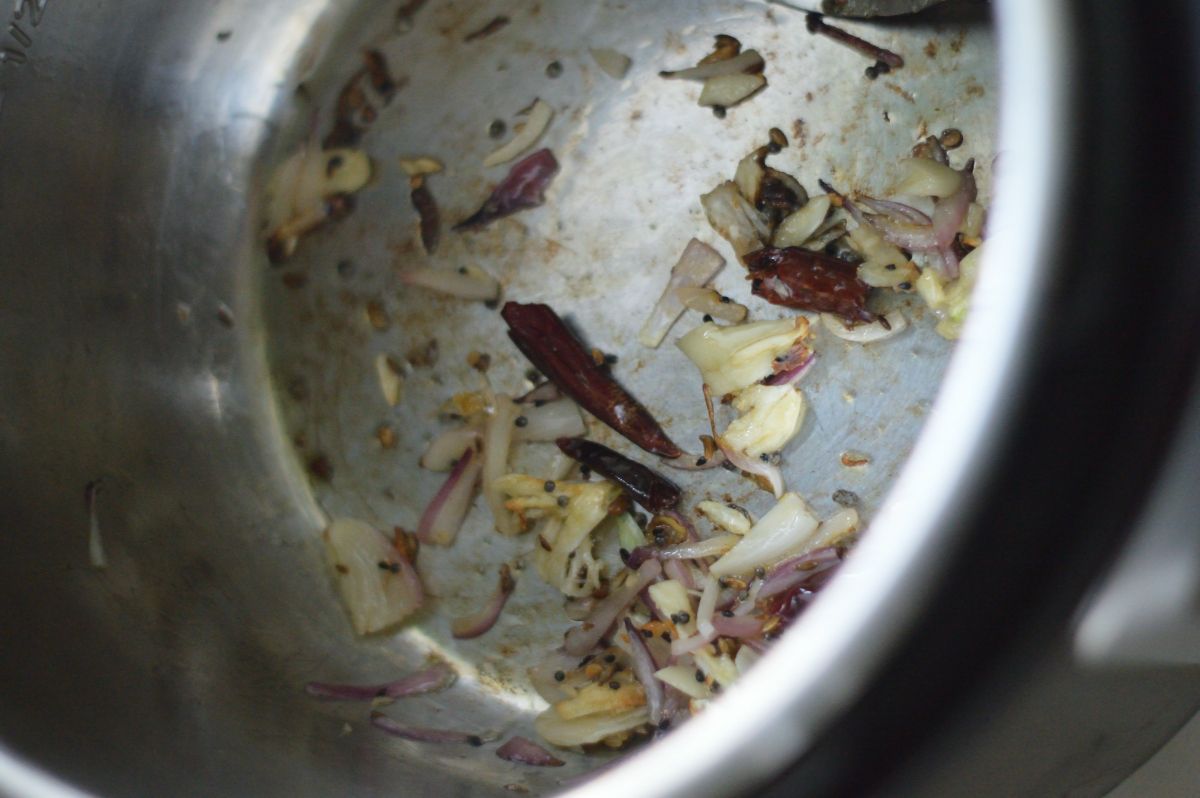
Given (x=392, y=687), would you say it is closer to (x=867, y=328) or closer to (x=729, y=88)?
(x=867, y=328)

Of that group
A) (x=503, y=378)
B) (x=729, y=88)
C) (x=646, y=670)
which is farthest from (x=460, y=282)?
(x=646, y=670)

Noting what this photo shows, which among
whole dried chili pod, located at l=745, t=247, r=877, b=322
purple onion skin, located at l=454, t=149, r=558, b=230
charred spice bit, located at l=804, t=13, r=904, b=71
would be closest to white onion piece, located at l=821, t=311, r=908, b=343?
whole dried chili pod, located at l=745, t=247, r=877, b=322

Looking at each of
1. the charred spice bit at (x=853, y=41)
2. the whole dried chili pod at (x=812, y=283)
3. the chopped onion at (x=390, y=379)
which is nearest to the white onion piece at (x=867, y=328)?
the whole dried chili pod at (x=812, y=283)

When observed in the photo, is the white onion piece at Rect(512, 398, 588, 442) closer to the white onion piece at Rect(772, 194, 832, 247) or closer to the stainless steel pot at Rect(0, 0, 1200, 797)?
the stainless steel pot at Rect(0, 0, 1200, 797)

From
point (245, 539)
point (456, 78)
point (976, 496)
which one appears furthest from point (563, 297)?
point (976, 496)

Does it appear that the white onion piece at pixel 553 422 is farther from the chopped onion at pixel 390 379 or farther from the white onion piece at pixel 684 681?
the white onion piece at pixel 684 681
